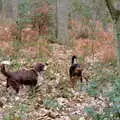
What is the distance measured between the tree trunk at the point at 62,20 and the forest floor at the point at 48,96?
132 inches

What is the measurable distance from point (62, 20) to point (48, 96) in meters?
8.67

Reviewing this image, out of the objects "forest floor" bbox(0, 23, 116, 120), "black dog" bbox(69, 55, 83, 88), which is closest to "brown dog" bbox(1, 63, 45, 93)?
"forest floor" bbox(0, 23, 116, 120)

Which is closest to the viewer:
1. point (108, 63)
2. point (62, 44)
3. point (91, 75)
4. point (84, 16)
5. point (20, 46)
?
point (91, 75)

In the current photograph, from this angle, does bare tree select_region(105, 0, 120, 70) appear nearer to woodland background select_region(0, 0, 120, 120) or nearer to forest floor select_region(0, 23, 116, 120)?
woodland background select_region(0, 0, 120, 120)

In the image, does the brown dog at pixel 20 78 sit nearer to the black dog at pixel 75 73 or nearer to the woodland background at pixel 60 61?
the woodland background at pixel 60 61

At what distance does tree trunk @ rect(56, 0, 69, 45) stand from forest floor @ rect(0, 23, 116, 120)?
3345mm

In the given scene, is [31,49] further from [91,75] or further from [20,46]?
[91,75]

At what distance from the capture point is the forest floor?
7254 mm

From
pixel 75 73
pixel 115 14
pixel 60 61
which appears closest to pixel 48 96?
pixel 75 73

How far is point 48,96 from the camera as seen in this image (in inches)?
336

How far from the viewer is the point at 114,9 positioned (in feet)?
20.1

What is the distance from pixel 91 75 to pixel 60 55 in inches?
121

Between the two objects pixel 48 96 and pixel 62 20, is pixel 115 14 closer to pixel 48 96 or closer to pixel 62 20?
pixel 48 96

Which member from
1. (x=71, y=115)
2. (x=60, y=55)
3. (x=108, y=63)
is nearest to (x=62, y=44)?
(x=60, y=55)
